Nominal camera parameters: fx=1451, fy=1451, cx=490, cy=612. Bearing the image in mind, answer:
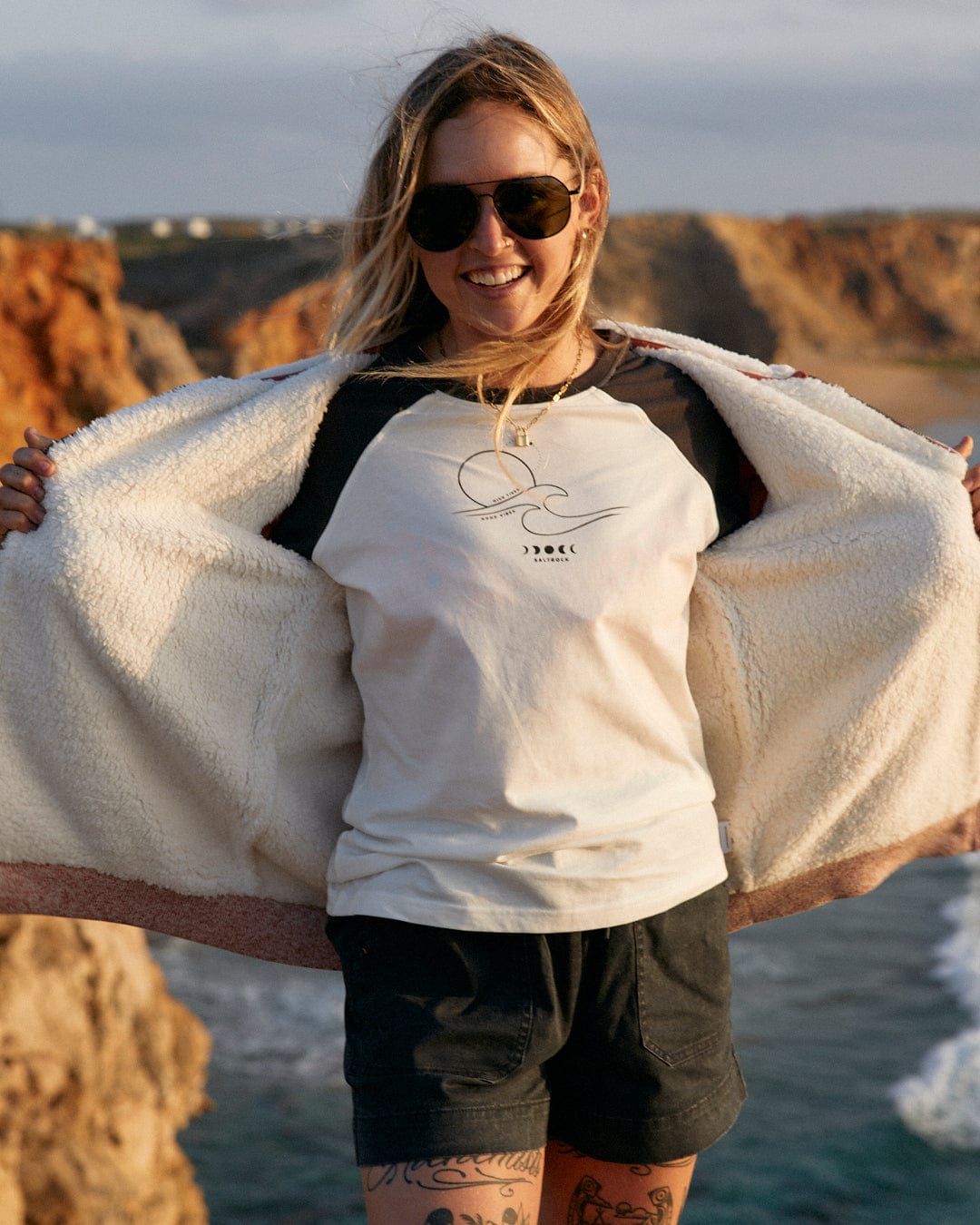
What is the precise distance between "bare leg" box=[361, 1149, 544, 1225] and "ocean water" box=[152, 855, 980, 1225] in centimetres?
537

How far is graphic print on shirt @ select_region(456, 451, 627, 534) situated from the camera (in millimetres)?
2156

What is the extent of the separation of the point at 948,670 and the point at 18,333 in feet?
20.7

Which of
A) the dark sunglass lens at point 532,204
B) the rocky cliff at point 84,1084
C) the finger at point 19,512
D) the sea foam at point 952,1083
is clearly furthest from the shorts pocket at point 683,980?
the sea foam at point 952,1083

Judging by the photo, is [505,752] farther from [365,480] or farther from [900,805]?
[900,805]

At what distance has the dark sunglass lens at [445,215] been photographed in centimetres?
218

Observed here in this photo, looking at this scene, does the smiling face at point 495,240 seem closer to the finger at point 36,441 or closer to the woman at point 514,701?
the woman at point 514,701

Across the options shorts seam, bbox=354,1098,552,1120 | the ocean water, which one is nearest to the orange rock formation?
the ocean water

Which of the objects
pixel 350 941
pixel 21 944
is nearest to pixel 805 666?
pixel 350 941

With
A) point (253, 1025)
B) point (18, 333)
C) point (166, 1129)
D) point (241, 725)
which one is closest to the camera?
point (241, 725)

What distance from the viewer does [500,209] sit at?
7.13 ft

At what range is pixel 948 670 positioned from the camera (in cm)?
251

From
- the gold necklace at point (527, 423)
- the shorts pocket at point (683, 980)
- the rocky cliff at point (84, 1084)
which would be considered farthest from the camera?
the rocky cliff at point (84, 1084)

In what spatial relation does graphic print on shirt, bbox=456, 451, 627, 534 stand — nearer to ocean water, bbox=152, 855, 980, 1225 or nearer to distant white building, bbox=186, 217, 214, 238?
ocean water, bbox=152, 855, 980, 1225

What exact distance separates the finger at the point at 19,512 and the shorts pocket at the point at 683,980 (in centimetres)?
115
